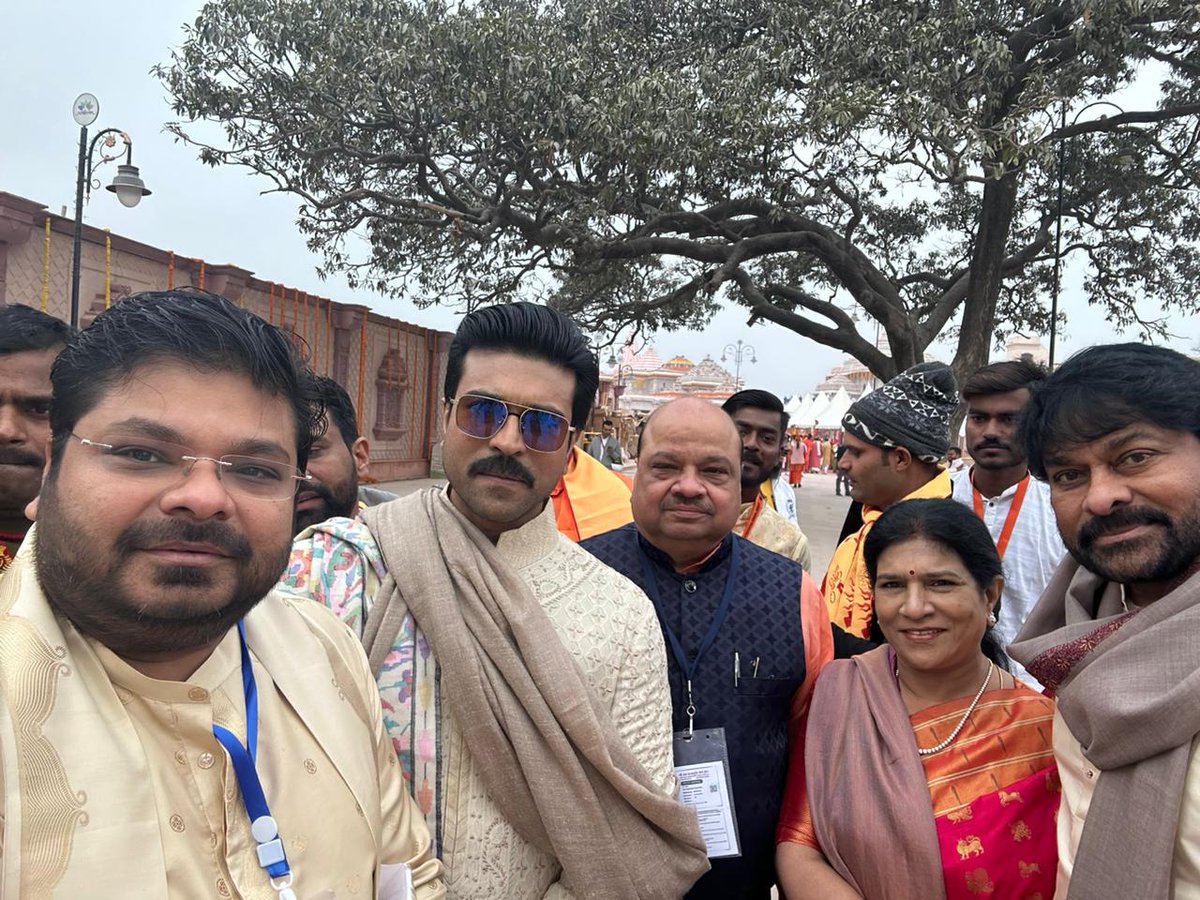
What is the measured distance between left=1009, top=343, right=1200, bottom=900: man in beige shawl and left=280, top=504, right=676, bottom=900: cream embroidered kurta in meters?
0.77

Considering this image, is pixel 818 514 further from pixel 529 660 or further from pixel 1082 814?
pixel 529 660

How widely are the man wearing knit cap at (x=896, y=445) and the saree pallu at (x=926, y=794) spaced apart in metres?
1.05

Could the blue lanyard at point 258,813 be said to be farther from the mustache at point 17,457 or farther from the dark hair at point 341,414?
the dark hair at point 341,414

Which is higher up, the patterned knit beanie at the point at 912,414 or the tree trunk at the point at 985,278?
the tree trunk at the point at 985,278

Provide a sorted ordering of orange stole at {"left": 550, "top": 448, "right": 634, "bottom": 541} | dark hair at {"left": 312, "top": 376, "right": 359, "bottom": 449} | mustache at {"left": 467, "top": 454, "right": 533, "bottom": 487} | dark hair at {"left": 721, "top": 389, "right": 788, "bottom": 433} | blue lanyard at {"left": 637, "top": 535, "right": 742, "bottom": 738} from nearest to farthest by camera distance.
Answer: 1. mustache at {"left": 467, "top": 454, "right": 533, "bottom": 487}
2. blue lanyard at {"left": 637, "top": 535, "right": 742, "bottom": 738}
3. dark hair at {"left": 312, "top": 376, "right": 359, "bottom": 449}
4. orange stole at {"left": 550, "top": 448, "right": 634, "bottom": 541}
5. dark hair at {"left": 721, "top": 389, "right": 788, "bottom": 433}

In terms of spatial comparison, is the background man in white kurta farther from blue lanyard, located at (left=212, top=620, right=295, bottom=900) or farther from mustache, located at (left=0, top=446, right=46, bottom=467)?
mustache, located at (left=0, top=446, right=46, bottom=467)

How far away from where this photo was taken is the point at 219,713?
115 centimetres

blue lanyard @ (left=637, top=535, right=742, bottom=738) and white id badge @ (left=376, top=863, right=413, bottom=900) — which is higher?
blue lanyard @ (left=637, top=535, right=742, bottom=738)

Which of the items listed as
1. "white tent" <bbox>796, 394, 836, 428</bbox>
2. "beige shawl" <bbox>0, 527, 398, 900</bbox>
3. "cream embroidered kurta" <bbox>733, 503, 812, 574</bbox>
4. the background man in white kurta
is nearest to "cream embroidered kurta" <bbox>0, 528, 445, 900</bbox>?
"beige shawl" <bbox>0, 527, 398, 900</bbox>

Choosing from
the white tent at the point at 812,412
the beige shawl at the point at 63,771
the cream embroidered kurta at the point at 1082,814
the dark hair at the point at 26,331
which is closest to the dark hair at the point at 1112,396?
the cream embroidered kurta at the point at 1082,814

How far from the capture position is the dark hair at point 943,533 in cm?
191

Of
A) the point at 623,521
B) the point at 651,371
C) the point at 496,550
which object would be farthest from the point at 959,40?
the point at 651,371

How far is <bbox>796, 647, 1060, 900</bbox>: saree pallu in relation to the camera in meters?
1.65

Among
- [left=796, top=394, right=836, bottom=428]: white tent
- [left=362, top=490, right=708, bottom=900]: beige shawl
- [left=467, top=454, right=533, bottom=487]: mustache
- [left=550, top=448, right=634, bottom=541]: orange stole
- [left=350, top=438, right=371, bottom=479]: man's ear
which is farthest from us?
[left=796, top=394, right=836, bottom=428]: white tent
